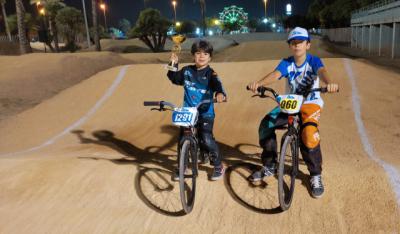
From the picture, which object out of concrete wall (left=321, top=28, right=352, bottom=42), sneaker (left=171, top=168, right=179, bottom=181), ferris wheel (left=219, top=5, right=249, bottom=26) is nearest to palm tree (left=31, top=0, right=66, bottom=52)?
concrete wall (left=321, top=28, right=352, bottom=42)

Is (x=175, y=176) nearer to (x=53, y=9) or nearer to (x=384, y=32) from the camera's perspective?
(x=384, y=32)

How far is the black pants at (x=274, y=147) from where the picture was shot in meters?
4.86

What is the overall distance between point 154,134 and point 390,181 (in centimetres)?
575

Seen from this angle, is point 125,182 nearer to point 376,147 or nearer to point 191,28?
point 376,147

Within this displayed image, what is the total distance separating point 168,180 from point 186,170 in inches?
40.1

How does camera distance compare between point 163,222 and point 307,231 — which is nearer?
point 307,231

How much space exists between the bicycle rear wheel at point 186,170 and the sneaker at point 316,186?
1.57 m

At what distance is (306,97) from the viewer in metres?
4.65

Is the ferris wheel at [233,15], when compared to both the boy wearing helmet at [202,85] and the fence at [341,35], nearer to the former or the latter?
the fence at [341,35]

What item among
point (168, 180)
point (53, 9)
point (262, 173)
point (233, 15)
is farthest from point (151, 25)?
point (233, 15)

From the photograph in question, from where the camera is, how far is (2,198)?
555cm

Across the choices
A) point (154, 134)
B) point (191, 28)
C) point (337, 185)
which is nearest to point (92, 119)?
point (154, 134)

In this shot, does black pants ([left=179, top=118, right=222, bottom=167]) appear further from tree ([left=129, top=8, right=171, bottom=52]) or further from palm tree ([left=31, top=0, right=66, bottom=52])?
palm tree ([left=31, top=0, right=66, bottom=52])

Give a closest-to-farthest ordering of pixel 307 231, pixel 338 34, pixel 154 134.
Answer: pixel 307 231
pixel 154 134
pixel 338 34
